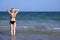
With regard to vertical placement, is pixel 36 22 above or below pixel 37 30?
below

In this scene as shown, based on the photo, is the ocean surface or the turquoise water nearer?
the ocean surface

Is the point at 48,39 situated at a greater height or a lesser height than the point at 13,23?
lesser

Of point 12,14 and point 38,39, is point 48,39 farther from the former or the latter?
point 12,14

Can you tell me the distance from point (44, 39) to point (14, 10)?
2483 millimetres

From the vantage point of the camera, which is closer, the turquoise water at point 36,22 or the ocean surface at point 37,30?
the ocean surface at point 37,30

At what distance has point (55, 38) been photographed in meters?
13.6

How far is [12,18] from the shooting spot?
13.3 metres

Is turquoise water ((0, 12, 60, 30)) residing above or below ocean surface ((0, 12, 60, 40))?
below

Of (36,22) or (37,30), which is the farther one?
(36,22)

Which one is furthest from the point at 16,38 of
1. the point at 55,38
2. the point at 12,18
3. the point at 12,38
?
the point at 55,38

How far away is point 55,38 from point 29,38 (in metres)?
1.60

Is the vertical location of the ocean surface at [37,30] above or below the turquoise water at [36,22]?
above

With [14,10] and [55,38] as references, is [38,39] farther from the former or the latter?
[14,10]

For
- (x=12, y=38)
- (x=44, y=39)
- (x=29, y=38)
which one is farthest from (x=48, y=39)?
(x=12, y=38)
